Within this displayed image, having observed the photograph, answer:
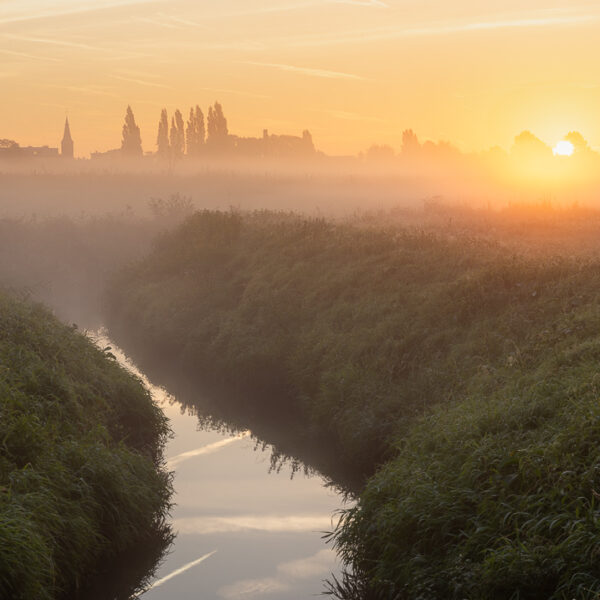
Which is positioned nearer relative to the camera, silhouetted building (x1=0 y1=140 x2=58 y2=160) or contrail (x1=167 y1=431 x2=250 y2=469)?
contrail (x1=167 y1=431 x2=250 y2=469)

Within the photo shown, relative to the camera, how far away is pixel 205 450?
20.4 meters

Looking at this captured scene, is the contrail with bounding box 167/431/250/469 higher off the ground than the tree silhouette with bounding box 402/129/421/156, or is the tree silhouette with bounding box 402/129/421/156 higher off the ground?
the tree silhouette with bounding box 402/129/421/156

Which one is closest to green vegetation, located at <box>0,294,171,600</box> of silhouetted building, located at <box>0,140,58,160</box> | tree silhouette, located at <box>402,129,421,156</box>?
silhouetted building, located at <box>0,140,58,160</box>

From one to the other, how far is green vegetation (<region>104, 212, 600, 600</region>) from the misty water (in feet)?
3.61

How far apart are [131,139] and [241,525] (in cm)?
→ 12897

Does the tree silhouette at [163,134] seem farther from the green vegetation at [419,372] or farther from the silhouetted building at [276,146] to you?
the green vegetation at [419,372]

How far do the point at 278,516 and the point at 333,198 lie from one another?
66.8 metres

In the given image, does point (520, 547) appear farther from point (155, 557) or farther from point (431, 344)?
point (431, 344)

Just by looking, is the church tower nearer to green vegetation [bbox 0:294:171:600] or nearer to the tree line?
the tree line

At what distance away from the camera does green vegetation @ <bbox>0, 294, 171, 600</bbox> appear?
35.0 ft

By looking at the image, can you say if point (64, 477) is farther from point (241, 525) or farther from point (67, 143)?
point (67, 143)

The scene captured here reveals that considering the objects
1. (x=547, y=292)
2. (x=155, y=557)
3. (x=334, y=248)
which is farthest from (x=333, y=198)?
(x=155, y=557)

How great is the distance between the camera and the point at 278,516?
16.1m

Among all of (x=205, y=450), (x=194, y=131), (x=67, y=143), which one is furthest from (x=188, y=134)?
(x=205, y=450)
